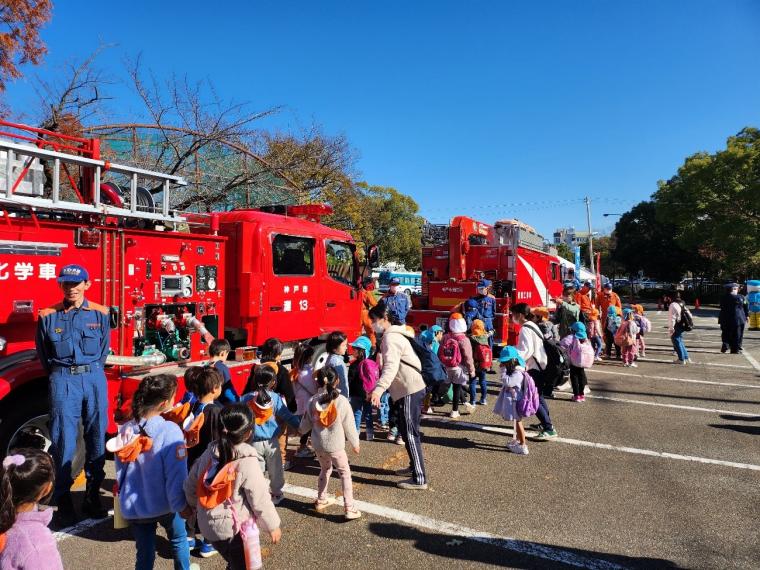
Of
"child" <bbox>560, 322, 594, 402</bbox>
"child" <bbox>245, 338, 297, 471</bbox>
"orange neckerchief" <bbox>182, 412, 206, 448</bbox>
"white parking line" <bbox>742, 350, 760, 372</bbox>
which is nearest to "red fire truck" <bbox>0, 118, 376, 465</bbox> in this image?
"child" <bbox>245, 338, 297, 471</bbox>

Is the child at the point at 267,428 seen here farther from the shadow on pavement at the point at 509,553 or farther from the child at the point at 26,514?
the child at the point at 26,514

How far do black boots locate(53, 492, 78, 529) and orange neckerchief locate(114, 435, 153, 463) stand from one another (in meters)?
1.68

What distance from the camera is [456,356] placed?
260 inches

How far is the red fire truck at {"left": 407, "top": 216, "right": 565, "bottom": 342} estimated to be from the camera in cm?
1142

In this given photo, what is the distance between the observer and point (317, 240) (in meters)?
7.81

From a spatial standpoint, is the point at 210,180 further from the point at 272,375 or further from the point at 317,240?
the point at 272,375

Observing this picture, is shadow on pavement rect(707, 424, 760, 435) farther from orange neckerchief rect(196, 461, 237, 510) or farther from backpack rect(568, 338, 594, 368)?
orange neckerchief rect(196, 461, 237, 510)

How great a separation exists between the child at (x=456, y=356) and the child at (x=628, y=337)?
588 cm

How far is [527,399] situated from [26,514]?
4.51 metres

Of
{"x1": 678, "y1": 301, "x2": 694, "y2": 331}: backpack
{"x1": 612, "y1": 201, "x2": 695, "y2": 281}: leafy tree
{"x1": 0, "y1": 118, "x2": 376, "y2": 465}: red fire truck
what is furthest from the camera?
{"x1": 612, "y1": 201, "x2": 695, "y2": 281}: leafy tree

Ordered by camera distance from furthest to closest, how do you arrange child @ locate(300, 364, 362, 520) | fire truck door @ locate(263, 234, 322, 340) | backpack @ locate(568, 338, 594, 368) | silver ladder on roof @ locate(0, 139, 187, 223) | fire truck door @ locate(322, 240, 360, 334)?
1. fire truck door @ locate(322, 240, 360, 334)
2. backpack @ locate(568, 338, 594, 368)
3. fire truck door @ locate(263, 234, 322, 340)
4. silver ladder on roof @ locate(0, 139, 187, 223)
5. child @ locate(300, 364, 362, 520)

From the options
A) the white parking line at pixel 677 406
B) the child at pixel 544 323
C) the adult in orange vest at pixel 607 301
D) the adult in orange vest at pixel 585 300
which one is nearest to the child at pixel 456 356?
the child at pixel 544 323

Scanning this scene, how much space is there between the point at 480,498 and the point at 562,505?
679mm

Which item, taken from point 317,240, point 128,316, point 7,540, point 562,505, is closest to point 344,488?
point 562,505
